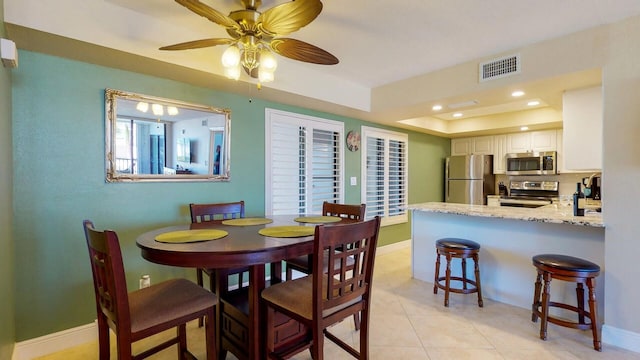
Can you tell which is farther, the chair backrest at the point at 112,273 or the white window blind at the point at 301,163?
the white window blind at the point at 301,163

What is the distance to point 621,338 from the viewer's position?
2119 mm

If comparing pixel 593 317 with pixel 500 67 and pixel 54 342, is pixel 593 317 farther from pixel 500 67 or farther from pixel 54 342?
pixel 54 342

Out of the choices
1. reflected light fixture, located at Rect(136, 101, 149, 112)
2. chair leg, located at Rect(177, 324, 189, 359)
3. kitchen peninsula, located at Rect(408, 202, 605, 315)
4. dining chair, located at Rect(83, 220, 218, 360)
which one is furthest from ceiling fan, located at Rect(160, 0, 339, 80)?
kitchen peninsula, located at Rect(408, 202, 605, 315)

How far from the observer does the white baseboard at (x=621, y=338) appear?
208 cm

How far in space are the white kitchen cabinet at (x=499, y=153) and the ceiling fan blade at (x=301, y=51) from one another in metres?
4.83

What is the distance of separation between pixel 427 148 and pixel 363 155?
75.4 inches

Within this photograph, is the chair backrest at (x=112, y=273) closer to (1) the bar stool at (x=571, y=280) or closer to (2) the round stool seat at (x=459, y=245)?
(2) the round stool seat at (x=459, y=245)

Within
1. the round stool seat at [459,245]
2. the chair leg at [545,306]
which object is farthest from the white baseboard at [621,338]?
the round stool seat at [459,245]

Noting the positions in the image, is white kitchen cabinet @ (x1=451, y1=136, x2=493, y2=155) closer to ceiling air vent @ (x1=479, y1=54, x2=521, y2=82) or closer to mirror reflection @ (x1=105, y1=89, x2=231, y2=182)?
ceiling air vent @ (x1=479, y1=54, x2=521, y2=82)

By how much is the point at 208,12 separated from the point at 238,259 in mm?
1227

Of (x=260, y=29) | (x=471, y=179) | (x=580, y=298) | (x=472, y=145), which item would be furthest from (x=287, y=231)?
(x=472, y=145)

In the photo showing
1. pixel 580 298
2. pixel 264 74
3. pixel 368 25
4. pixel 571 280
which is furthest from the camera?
pixel 580 298

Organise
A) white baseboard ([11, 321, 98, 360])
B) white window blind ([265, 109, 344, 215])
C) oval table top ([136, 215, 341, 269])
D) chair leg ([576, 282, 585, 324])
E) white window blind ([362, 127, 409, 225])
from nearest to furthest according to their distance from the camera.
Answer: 1. oval table top ([136, 215, 341, 269])
2. white baseboard ([11, 321, 98, 360])
3. chair leg ([576, 282, 585, 324])
4. white window blind ([265, 109, 344, 215])
5. white window blind ([362, 127, 409, 225])

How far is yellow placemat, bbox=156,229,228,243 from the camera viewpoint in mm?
1614
